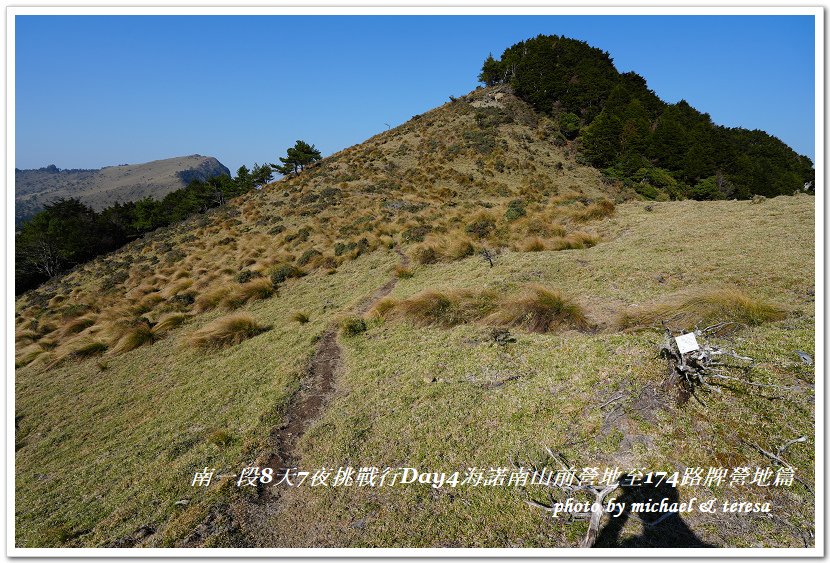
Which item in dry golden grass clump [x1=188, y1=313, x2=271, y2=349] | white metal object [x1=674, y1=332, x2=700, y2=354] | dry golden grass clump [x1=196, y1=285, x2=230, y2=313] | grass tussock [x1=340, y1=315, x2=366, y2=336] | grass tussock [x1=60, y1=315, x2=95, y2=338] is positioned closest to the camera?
white metal object [x1=674, y1=332, x2=700, y2=354]

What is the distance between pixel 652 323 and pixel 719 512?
3.37m

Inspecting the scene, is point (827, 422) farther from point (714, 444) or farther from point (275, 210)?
point (275, 210)

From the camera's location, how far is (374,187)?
34.0m

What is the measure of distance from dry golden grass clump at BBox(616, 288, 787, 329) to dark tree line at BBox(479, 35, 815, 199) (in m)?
30.1

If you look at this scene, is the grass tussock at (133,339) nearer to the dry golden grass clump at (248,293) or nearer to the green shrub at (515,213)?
the dry golden grass clump at (248,293)

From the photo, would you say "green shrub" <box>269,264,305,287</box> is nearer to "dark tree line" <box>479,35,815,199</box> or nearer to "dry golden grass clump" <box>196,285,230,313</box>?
"dry golden grass clump" <box>196,285,230,313</box>

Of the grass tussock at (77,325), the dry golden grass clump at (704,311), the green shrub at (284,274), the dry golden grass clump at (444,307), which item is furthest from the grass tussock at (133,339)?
the dry golden grass clump at (704,311)

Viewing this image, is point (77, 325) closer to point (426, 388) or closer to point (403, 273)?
point (403, 273)

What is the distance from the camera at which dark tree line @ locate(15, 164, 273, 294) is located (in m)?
35.0

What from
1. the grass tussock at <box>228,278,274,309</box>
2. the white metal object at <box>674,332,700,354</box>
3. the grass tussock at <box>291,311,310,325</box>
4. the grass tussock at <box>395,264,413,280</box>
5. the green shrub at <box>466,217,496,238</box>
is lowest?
the grass tussock at <box>291,311,310,325</box>

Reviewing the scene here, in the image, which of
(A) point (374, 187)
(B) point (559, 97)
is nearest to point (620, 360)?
(A) point (374, 187)

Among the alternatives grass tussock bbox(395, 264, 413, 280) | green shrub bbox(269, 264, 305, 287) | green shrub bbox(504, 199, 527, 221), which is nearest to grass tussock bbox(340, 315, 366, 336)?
grass tussock bbox(395, 264, 413, 280)

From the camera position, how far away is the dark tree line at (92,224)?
3503 centimetres

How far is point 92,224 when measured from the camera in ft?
130
